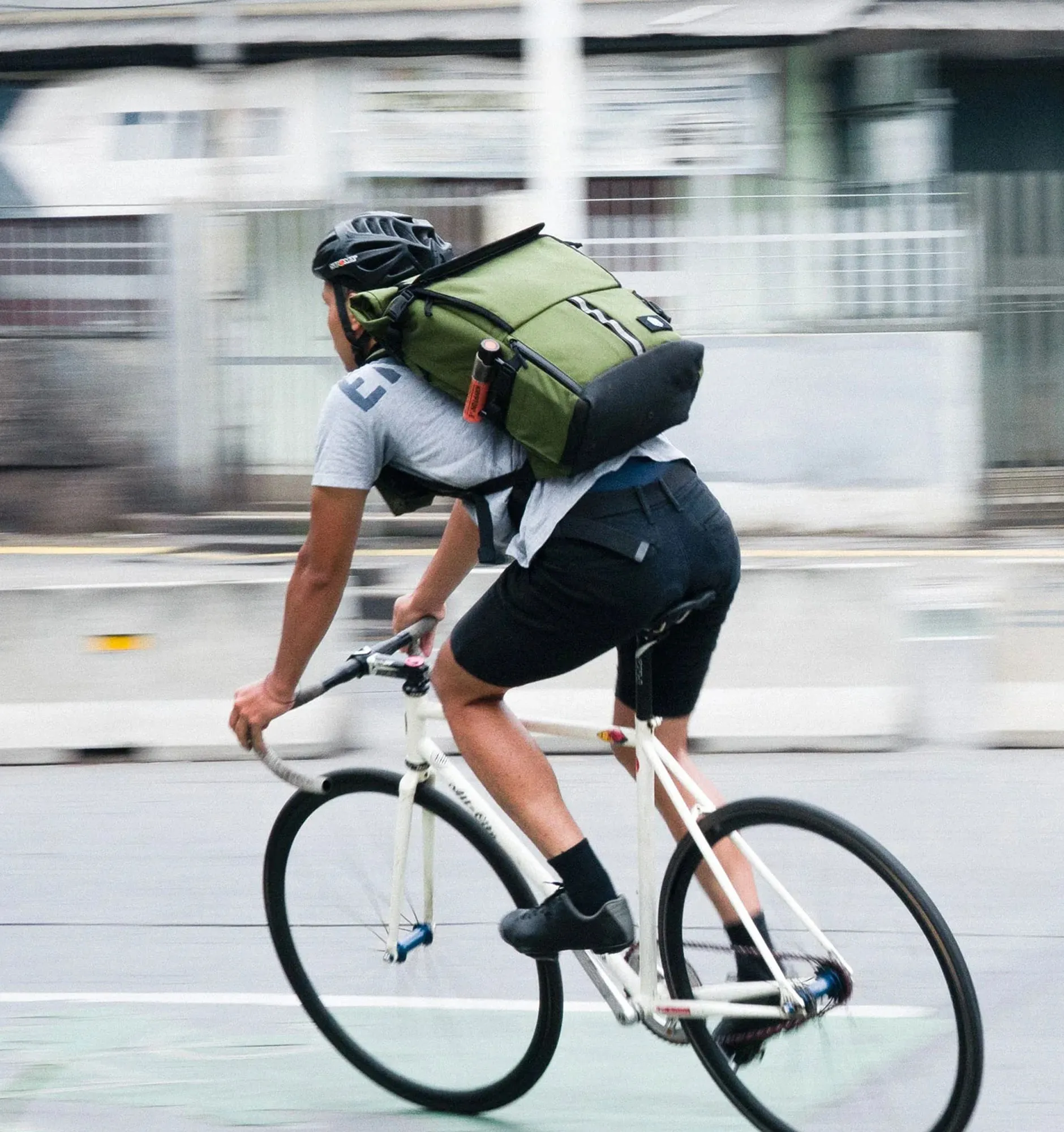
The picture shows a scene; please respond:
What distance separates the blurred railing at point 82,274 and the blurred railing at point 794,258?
10.2 ft

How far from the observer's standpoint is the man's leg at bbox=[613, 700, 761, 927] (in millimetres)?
3201

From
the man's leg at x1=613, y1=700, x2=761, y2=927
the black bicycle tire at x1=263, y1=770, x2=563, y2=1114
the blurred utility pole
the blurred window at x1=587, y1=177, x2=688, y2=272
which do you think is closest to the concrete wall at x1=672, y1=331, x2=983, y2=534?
the blurred window at x1=587, y1=177, x2=688, y2=272

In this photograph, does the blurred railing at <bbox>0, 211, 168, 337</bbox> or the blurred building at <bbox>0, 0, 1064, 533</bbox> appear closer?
the blurred building at <bbox>0, 0, 1064, 533</bbox>

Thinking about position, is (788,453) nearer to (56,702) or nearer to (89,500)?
(89,500)

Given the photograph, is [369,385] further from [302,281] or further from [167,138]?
[167,138]

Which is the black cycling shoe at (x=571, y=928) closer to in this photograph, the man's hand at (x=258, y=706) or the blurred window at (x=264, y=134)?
the man's hand at (x=258, y=706)

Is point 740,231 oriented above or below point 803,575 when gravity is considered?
above

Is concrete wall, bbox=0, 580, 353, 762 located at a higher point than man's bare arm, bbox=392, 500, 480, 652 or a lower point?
lower

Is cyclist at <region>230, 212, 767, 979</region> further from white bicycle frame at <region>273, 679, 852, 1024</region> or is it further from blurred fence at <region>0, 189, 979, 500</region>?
A: blurred fence at <region>0, 189, 979, 500</region>

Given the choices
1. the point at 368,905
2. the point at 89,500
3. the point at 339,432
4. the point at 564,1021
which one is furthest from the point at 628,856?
the point at 89,500

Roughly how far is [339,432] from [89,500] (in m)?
9.04

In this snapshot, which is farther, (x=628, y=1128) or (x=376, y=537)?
(x=376, y=537)

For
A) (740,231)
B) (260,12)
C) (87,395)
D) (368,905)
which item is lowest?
(368,905)

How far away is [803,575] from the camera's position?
6480mm
